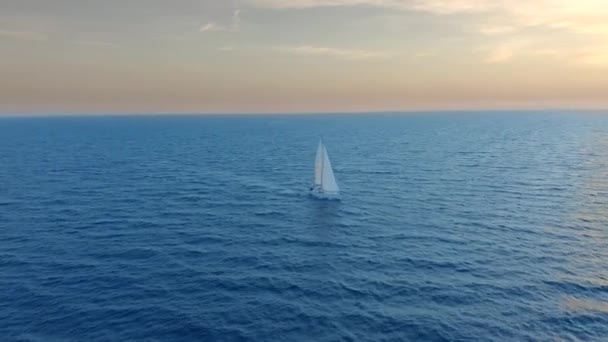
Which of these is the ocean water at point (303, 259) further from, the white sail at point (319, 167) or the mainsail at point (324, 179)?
the white sail at point (319, 167)

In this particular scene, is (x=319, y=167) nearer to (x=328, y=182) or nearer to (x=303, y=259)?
(x=328, y=182)

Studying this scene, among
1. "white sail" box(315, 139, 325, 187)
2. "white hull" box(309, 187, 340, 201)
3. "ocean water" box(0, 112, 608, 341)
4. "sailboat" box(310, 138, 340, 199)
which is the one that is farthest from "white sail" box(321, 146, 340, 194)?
"ocean water" box(0, 112, 608, 341)

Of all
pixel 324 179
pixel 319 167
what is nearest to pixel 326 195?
pixel 324 179

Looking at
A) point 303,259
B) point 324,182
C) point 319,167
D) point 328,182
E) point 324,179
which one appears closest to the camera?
point 303,259

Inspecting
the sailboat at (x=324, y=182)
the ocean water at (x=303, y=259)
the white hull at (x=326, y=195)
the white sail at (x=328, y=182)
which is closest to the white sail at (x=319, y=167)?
the sailboat at (x=324, y=182)

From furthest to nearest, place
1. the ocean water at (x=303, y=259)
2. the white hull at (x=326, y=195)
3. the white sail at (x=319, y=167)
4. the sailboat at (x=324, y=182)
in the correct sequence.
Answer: the white sail at (x=319, y=167)
the sailboat at (x=324, y=182)
the white hull at (x=326, y=195)
the ocean water at (x=303, y=259)

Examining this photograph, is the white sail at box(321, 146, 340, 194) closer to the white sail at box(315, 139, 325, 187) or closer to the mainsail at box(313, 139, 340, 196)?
the mainsail at box(313, 139, 340, 196)

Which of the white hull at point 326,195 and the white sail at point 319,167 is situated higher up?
the white sail at point 319,167
